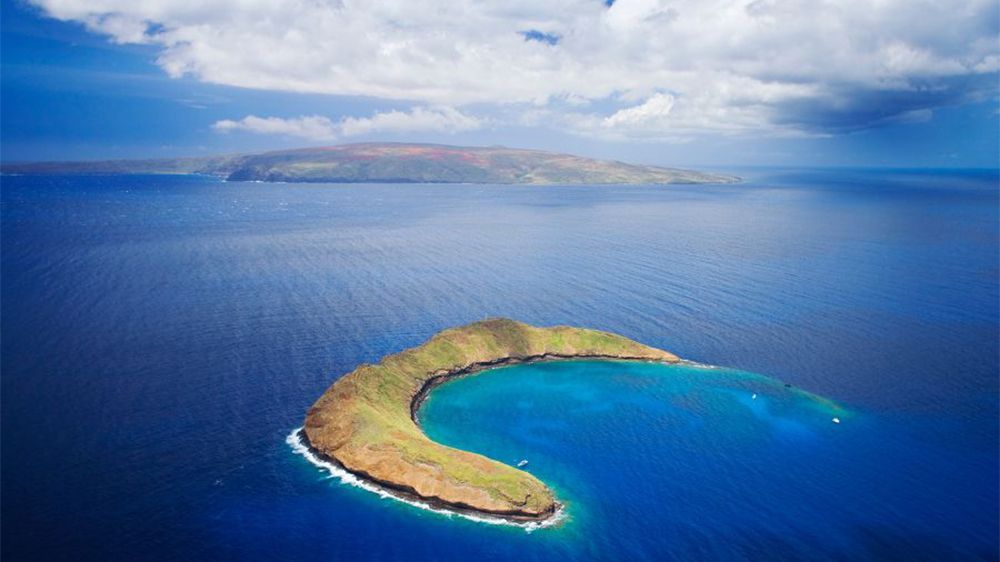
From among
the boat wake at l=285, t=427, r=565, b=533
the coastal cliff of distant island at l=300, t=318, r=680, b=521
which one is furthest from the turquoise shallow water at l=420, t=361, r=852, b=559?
the coastal cliff of distant island at l=300, t=318, r=680, b=521

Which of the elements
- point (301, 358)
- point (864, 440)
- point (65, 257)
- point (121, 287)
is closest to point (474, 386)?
point (301, 358)

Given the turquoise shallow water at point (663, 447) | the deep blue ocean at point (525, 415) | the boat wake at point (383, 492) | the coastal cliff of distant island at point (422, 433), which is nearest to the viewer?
the deep blue ocean at point (525, 415)

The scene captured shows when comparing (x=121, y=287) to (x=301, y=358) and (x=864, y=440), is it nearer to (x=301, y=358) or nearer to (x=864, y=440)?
(x=301, y=358)

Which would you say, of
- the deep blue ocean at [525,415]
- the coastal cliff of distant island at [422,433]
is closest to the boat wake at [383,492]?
the coastal cliff of distant island at [422,433]

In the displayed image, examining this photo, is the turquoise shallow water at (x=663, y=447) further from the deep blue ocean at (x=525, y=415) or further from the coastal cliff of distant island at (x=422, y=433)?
the coastal cliff of distant island at (x=422, y=433)

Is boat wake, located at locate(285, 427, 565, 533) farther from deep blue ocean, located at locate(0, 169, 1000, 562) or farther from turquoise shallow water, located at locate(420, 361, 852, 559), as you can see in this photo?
turquoise shallow water, located at locate(420, 361, 852, 559)

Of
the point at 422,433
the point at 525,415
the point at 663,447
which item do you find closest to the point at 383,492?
the point at 422,433

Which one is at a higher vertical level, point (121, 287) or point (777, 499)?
point (121, 287)
